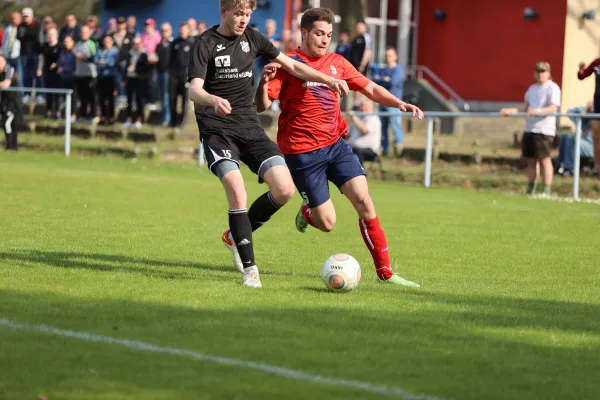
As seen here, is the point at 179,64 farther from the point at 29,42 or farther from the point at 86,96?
the point at 29,42

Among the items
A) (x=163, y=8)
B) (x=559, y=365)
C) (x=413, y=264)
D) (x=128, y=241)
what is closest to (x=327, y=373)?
(x=559, y=365)

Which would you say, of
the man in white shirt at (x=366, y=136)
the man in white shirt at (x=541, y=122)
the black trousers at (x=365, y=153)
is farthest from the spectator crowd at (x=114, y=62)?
the man in white shirt at (x=541, y=122)

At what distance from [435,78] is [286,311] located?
2375 centimetres

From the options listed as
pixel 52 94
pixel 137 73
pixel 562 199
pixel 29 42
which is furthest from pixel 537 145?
pixel 29 42

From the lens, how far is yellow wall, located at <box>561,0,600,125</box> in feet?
90.3

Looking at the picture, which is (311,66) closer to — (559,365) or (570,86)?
(559,365)

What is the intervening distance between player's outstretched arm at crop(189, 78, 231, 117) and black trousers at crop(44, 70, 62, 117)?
18195mm

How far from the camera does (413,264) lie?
33.3 feet

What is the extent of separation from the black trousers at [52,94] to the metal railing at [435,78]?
33.3 ft

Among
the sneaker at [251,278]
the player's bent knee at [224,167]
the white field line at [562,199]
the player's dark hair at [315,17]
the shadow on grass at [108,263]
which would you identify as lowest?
the white field line at [562,199]

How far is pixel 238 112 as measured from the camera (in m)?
8.55

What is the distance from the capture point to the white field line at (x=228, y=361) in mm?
5195

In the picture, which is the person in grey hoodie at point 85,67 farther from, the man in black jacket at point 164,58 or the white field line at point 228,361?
the white field line at point 228,361

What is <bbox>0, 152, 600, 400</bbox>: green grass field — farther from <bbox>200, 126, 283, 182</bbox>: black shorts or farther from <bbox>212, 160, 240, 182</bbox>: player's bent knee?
<bbox>200, 126, 283, 182</bbox>: black shorts
